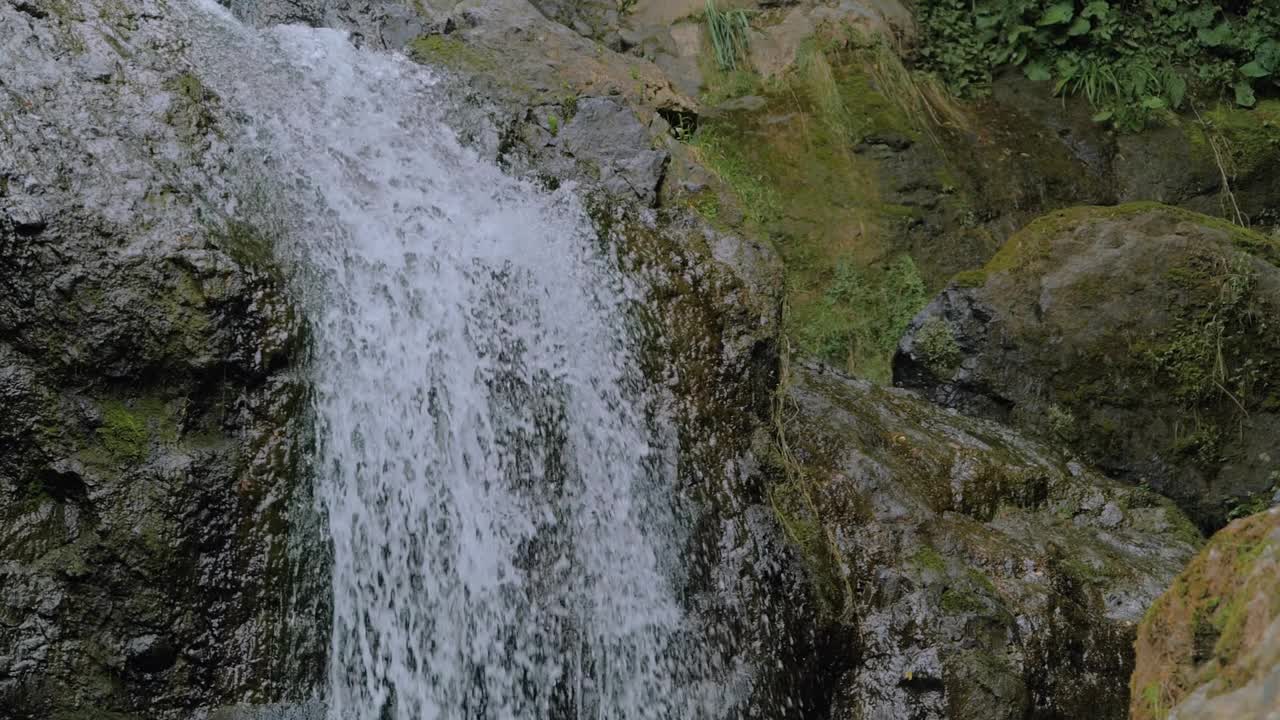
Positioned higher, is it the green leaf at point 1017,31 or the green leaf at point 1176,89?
the green leaf at point 1017,31

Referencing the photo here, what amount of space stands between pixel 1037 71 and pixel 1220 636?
6.05 meters

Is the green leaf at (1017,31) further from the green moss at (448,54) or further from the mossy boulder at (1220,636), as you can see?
the mossy boulder at (1220,636)

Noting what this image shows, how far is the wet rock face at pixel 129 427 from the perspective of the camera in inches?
120

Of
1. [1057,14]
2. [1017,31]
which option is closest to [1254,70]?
[1057,14]

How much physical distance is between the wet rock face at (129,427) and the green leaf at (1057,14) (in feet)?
19.1

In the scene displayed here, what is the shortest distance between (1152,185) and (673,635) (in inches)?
206

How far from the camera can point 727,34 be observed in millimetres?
6832

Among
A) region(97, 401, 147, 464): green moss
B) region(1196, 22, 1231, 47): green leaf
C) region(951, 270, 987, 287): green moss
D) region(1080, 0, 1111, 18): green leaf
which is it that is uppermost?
region(1080, 0, 1111, 18): green leaf

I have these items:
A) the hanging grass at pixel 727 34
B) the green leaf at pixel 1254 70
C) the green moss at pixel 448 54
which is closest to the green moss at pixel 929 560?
the green moss at pixel 448 54

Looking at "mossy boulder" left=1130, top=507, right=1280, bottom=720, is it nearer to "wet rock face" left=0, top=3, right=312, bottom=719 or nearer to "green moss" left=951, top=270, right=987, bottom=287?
"wet rock face" left=0, top=3, right=312, bottom=719

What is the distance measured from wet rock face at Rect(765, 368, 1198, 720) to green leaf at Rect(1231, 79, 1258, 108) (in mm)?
3941

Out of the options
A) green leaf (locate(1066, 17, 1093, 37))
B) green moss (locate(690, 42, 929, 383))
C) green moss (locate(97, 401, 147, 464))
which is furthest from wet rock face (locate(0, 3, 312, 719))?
green leaf (locate(1066, 17, 1093, 37))

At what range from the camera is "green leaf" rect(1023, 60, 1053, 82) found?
7285 millimetres

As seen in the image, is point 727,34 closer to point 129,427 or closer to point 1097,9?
point 1097,9
